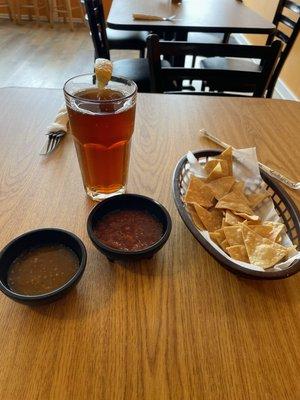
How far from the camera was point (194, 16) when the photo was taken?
6.18ft

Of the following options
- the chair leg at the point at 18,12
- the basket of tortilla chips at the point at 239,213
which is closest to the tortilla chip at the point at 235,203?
the basket of tortilla chips at the point at 239,213

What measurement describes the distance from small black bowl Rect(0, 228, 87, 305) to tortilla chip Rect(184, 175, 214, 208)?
7.6 inches

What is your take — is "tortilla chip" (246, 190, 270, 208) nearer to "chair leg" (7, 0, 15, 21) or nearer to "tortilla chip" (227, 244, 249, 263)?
"tortilla chip" (227, 244, 249, 263)

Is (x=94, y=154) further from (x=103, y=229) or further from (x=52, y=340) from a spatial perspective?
(x=52, y=340)

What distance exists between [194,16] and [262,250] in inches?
73.9

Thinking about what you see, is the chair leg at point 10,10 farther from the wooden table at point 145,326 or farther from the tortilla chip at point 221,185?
the tortilla chip at point 221,185

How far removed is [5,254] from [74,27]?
5165 mm

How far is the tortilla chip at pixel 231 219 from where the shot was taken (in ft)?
1.63

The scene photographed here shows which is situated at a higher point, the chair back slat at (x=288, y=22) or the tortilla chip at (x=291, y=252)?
the tortilla chip at (x=291, y=252)

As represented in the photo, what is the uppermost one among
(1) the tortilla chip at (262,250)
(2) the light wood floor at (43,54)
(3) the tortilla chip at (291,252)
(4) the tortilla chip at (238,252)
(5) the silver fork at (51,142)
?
(3) the tortilla chip at (291,252)

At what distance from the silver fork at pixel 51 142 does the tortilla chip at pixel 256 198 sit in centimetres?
45

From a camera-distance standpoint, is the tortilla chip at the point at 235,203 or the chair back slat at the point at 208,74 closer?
the tortilla chip at the point at 235,203

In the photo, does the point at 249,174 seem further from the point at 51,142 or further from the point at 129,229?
the point at 51,142

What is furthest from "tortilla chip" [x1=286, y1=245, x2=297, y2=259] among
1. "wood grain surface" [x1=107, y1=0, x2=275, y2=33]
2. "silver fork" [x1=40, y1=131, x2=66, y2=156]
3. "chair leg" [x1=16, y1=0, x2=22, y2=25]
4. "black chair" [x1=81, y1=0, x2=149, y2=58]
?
"chair leg" [x1=16, y1=0, x2=22, y2=25]
